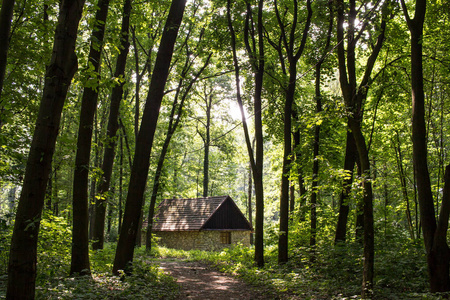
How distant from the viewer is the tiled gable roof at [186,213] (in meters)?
25.8

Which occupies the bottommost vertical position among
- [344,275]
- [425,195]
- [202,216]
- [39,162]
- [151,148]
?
[344,275]

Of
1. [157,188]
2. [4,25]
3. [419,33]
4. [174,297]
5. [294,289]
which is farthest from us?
[157,188]

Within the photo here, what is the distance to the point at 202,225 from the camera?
25.0 m

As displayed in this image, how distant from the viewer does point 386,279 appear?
7176mm

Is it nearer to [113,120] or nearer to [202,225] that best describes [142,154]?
[113,120]

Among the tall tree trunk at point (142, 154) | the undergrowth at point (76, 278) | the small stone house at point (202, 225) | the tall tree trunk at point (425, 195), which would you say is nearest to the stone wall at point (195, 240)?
the small stone house at point (202, 225)

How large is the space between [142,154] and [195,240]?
750 inches

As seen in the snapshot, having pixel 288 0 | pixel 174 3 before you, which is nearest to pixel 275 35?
pixel 288 0

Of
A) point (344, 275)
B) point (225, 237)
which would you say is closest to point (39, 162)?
point (344, 275)

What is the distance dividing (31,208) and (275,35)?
12122 millimetres

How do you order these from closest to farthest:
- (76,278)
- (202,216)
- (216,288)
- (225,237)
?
(76,278), (216,288), (202,216), (225,237)

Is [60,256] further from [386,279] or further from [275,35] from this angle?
[275,35]

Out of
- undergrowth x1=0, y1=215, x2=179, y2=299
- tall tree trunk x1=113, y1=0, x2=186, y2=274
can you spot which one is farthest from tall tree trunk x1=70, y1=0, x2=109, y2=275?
tall tree trunk x1=113, y1=0, x2=186, y2=274

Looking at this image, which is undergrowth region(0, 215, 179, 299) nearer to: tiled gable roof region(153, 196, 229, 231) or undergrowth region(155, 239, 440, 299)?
undergrowth region(155, 239, 440, 299)
